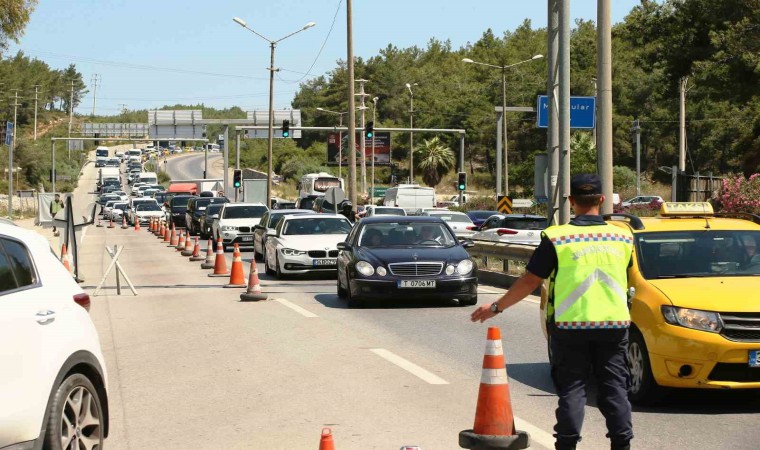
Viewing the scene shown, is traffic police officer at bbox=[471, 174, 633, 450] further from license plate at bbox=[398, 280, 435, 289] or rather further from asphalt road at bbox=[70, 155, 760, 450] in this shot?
license plate at bbox=[398, 280, 435, 289]

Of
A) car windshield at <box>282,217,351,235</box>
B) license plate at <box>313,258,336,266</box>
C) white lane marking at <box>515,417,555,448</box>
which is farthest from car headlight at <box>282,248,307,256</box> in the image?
white lane marking at <box>515,417,555,448</box>

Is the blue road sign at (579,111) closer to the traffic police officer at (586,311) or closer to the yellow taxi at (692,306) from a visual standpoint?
the yellow taxi at (692,306)

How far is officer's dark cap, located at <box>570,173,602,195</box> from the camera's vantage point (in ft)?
21.6

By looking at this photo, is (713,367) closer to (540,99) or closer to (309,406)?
(309,406)

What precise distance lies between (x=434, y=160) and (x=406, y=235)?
87.3m

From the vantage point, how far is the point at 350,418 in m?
8.96

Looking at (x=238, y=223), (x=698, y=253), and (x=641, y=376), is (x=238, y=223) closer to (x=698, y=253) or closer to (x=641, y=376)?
(x=698, y=253)

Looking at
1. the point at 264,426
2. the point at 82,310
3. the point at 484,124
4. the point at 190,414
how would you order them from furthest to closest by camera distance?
the point at 484,124 < the point at 190,414 < the point at 264,426 < the point at 82,310

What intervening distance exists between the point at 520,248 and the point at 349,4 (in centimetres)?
1748

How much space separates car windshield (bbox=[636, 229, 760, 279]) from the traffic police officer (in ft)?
11.0

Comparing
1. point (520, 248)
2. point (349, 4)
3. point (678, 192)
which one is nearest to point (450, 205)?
point (349, 4)

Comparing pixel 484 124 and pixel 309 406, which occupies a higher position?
pixel 484 124

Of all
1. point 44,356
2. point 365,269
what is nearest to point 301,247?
point 365,269

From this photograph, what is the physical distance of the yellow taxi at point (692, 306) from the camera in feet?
28.9
